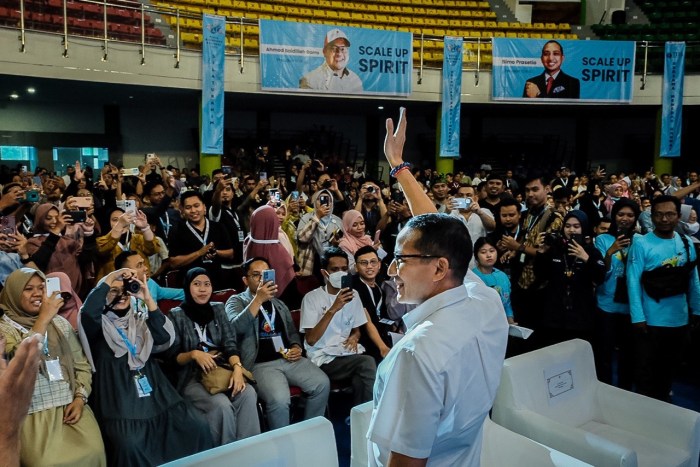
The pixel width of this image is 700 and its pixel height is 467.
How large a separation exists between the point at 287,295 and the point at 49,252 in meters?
1.69

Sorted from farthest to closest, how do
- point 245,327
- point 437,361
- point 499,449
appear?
point 245,327 → point 499,449 → point 437,361

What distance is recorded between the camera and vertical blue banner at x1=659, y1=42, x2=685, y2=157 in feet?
40.0

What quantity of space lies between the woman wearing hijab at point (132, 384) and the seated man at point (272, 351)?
455mm

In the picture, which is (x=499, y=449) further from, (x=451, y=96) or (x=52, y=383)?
(x=451, y=96)

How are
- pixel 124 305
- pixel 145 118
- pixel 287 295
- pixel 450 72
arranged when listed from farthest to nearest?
pixel 145 118 → pixel 450 72 → pixel 287 295 → pixel 124 305

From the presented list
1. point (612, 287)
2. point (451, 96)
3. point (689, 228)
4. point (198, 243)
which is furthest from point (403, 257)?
point (451, 96)

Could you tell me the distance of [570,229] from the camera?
3725mm

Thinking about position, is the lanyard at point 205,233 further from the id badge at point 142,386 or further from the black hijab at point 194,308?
the id badge at point 142,386

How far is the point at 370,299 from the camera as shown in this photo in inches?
162

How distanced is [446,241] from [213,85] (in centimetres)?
910

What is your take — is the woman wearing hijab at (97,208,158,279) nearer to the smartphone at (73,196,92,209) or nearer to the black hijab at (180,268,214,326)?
the smartphone at (73,196,92,209)

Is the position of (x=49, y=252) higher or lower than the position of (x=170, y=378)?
higher

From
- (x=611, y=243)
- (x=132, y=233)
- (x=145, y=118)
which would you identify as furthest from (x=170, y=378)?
(x=145, y=118)

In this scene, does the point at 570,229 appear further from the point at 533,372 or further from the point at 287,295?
the point at 287,295
